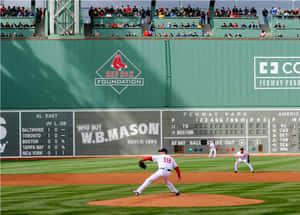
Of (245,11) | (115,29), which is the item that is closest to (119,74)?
(115,29)

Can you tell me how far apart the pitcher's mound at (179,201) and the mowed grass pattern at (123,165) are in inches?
398

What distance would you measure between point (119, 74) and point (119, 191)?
1546cm

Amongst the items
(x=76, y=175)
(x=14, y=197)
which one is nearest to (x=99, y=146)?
(x=76, y=175)

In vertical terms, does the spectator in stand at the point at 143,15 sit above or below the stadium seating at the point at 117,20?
above

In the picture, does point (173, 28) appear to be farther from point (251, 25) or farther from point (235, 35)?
point (251, 25)

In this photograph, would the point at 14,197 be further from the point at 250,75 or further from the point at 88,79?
the point at 250,75

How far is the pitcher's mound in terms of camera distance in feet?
44.0

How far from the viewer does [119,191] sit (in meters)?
17.2

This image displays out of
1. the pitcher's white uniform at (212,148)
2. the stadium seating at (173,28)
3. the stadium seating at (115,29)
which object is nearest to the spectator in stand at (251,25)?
the stadium seating at (173,28)

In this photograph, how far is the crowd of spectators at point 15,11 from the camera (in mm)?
36106

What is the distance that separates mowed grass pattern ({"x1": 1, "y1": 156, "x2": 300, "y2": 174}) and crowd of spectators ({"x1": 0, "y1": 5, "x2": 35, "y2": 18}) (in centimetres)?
1144

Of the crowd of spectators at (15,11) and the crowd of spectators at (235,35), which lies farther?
Result: the crowd of spectators at (15,11)

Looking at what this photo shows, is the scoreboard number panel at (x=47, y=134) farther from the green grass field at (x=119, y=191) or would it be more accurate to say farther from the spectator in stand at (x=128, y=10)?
the spectator in stand at (x=128, y=10)

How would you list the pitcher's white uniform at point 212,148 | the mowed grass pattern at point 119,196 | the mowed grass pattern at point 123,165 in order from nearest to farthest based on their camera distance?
the mowed grass pattern at point 119,196 → the mowed grass pattern at point 123,165 → the pitcher's white uniform at point 212,148
